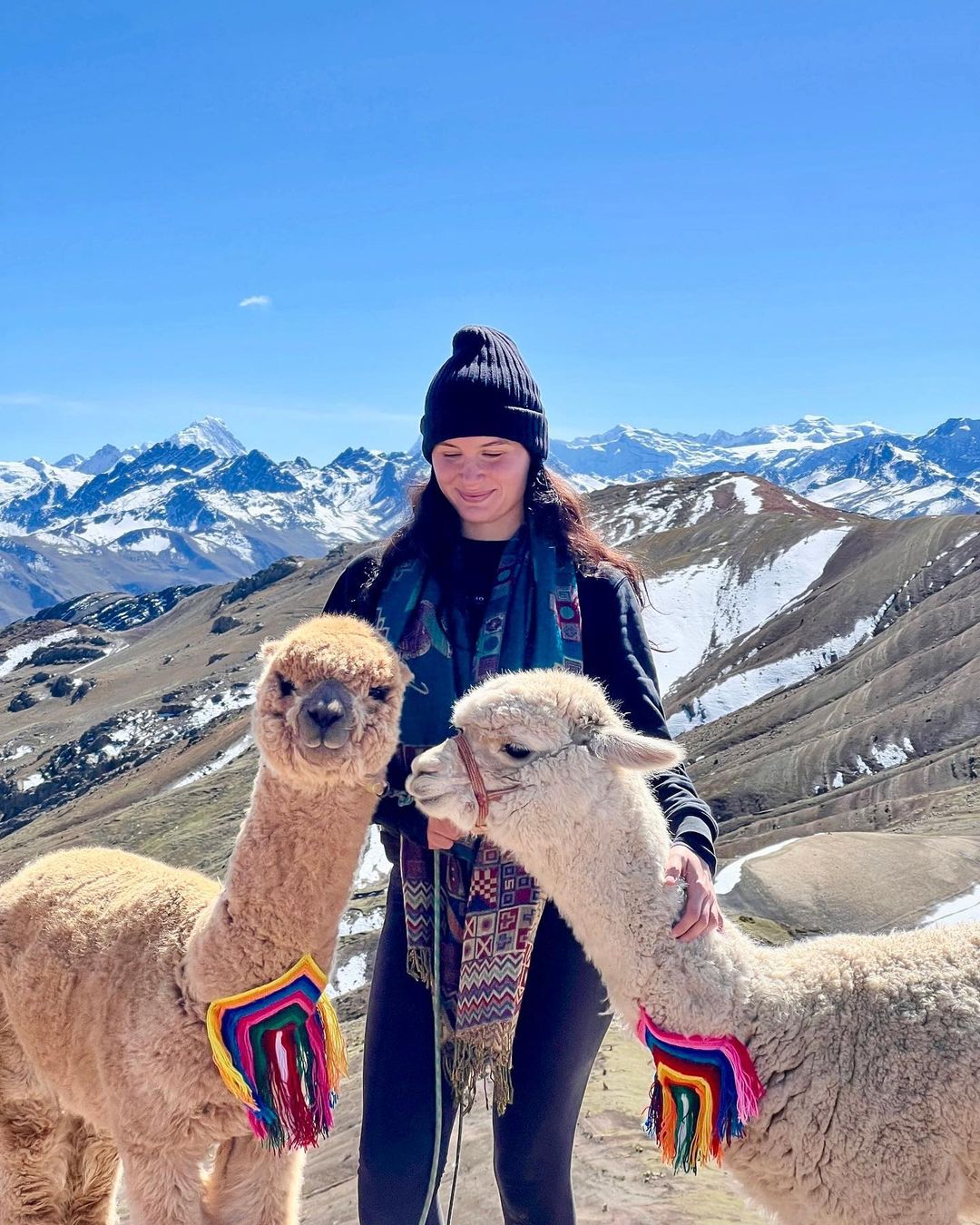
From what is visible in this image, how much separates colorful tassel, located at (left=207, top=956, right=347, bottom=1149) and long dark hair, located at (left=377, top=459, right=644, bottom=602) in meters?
1.51

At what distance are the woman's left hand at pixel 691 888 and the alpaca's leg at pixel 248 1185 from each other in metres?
1.72

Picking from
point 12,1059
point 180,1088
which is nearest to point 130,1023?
point 180,1088

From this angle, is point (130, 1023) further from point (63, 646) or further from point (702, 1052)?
point (63, 646)

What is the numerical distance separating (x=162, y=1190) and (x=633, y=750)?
2.23m

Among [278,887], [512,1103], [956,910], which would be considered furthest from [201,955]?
[956,910]

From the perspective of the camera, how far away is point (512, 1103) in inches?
123

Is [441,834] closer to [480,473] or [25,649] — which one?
[480,473]

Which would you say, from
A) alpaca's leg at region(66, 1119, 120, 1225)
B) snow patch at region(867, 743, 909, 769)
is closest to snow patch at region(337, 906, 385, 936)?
snow patch at region(867, 743, 909, 769)

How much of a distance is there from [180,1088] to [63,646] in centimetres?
12997

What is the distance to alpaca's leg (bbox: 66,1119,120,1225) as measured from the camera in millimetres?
4023

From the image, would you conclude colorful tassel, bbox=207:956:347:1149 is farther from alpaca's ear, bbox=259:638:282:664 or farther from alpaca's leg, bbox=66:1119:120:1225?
alpaca's leg, bbox=66:1119:120:1225

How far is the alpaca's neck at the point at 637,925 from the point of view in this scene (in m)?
3.21

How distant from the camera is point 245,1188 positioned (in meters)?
3.40

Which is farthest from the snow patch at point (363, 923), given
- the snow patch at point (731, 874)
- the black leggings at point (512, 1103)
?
the black leggings at point (512, 1103)
